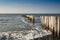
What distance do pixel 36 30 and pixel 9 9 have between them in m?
0.42

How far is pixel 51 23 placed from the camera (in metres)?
1.41

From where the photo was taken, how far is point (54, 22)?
1407 millimetres

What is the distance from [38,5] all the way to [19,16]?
257 millimetres

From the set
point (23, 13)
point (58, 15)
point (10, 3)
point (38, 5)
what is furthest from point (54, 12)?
point (10, 3)

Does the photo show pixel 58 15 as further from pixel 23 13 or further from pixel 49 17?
pixel 23 13

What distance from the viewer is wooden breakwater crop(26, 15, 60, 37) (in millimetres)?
1367

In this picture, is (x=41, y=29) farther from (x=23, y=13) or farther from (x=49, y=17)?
(x=23, y=13)

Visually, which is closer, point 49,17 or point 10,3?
point 10,3

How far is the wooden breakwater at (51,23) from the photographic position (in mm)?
1367

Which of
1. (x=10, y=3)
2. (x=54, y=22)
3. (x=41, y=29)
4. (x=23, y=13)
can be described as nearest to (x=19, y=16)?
(x=23, y=13)

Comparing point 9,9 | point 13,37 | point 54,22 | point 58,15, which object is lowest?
point 13,37

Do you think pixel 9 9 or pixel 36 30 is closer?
pixel 9 9

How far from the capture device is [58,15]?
4.32 ft

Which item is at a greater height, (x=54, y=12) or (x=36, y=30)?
(x=54, y=12)
